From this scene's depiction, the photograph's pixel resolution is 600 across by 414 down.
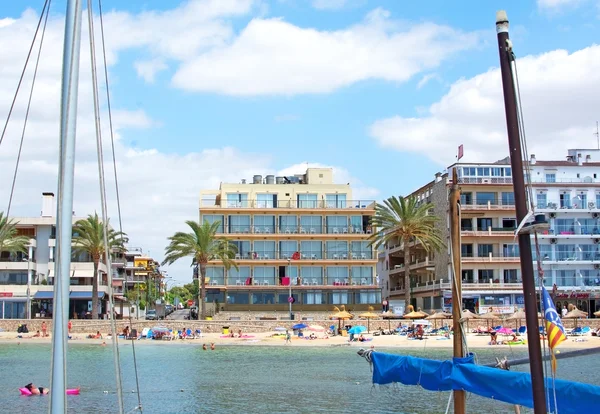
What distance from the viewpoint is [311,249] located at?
294 feet

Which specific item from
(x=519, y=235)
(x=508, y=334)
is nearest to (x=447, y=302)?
(x=508, y=334)

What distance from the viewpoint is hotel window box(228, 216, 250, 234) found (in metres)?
88.8

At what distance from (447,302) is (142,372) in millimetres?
46877

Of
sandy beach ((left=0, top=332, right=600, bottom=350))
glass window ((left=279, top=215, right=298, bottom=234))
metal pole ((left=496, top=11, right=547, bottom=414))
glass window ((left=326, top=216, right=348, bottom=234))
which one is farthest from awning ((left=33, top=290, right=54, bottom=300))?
metal pole ((left=496, top=11, right=547, bottom=414))

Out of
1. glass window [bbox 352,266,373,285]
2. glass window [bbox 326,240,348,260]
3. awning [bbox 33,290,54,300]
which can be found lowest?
awning [bbox 33,290,54,300]

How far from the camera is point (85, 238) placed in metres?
77.5

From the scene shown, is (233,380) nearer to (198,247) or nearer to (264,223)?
(198,247)

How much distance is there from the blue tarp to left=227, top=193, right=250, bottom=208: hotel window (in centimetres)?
7493

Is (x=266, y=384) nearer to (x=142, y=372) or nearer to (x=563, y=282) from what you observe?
(x=142, y=372)

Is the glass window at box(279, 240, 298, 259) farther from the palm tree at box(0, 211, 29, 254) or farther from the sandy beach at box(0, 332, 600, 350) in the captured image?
the palm tree at box(0, 211, 29, 254)

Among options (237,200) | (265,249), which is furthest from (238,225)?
(265,249)

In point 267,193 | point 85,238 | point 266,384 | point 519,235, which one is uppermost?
point 267,193

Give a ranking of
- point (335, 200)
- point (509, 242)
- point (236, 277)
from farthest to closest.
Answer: point (335, 200), point (509, 242), point (236, 277)

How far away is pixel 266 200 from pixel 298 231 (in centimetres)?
545
